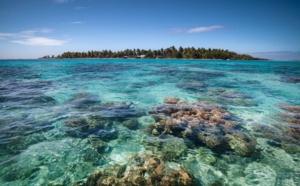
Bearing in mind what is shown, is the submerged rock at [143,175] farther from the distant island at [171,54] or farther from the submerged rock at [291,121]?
the distant island at [171,54]

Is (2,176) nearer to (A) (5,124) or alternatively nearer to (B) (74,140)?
(B) (74,140)

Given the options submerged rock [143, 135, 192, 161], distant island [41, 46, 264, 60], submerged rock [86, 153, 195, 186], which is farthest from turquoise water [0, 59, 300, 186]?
distant island [41, 46, 264, 60]

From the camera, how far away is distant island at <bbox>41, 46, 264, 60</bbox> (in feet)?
493

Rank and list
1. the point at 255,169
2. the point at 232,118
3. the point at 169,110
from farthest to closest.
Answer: the point at 169,110, the point at 232,118, the point at 255,169

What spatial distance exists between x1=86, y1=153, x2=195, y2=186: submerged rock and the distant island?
154m

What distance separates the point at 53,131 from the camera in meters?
6.68

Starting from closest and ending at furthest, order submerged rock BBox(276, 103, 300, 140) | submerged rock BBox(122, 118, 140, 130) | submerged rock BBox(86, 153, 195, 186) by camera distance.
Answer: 1. submerged rock BBox(86, 153, 195, 186)
2. submerged rock BBox(276, 103, 300, 140)
3. submerged rock BBox(122, 118, 140, 130)

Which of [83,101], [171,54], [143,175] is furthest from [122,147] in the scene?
[171,54]

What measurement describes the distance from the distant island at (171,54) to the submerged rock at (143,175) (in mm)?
154375


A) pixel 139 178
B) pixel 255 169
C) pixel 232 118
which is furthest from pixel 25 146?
pixel 232 118

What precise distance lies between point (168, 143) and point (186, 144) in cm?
62

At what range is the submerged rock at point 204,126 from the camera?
19.4ft

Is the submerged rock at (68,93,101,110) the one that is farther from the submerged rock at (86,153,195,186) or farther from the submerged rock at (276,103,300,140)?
the submerged rock at (276,103,300,140)

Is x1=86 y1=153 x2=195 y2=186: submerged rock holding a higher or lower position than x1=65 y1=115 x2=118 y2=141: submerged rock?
lower
